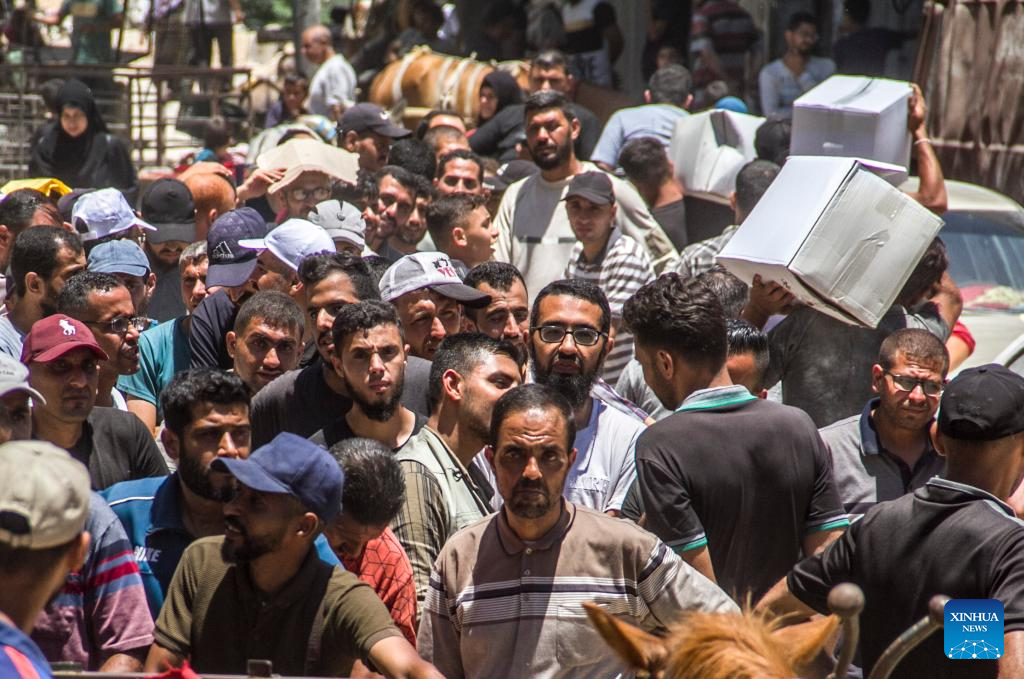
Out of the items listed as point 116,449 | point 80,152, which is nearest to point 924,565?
point 116,449

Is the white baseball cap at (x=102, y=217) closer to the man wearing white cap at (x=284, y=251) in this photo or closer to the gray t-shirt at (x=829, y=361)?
the man wearing white cap at (x=284, y=251)

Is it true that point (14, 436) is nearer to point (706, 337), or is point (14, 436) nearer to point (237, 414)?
point (237, 414)

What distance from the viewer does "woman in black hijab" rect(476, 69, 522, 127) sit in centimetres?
1139

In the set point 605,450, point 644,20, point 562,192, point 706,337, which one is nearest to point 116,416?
point 605,450

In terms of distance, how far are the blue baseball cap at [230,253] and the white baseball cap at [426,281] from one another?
0.73 metres

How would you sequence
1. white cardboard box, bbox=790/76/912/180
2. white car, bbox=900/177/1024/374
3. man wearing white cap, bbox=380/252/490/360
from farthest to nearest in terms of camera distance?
1. white car, bbox=900/177/1024/374
2. white cardboard box, bbox=790/76/912/180
3. man wearing white cap, bbox=380/252/490/360

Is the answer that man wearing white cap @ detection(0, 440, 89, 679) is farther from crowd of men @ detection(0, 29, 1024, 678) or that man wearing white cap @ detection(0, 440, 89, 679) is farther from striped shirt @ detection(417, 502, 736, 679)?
striped shirt @ detection(417, 502, 736, 679)

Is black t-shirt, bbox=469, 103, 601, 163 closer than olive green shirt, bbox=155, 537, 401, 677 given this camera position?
No

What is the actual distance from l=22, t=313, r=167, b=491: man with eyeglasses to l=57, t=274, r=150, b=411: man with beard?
63cm

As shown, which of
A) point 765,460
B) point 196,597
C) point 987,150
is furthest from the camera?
point 987,150

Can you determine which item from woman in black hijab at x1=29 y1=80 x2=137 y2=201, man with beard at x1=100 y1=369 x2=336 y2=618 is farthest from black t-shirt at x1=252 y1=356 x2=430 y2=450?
woman in black hijab at x1=29 y1=80 x2=137 y2=201

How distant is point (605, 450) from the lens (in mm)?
4789

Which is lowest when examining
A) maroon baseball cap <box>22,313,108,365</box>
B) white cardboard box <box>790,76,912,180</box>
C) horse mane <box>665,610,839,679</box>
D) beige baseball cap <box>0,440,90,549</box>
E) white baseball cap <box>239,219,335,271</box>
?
white baseball cap <box>239,219,335,271</box>

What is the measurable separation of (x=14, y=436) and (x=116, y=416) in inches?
33.4
